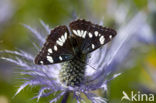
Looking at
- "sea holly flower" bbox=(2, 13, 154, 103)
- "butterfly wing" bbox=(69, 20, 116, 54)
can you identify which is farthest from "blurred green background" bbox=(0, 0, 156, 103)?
"butterfly wing" bbox=(69, 20, 116, 54)

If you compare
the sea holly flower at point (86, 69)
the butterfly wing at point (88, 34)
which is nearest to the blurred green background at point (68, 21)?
the sea holly flower at point (86, 69)

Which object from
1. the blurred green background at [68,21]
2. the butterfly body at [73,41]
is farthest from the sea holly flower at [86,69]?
the blurred green background at [68,21]

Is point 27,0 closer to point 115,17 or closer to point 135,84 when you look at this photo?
point 115,17

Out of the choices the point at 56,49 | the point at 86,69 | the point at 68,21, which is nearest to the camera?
the point at 56,49

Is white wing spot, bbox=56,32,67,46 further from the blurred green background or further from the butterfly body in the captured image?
the blurred green background

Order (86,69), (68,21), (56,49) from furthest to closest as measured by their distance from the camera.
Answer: (68,21) < (86,69) < (56,49)

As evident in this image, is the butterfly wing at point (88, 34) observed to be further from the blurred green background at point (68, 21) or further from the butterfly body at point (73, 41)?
the blurred green background at point (68, 21)

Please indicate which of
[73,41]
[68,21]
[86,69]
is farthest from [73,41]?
[68,21]

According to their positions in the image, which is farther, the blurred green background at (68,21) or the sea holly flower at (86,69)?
the blurred green background at (68,21)

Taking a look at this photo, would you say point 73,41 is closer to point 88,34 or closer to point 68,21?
point 88,34
